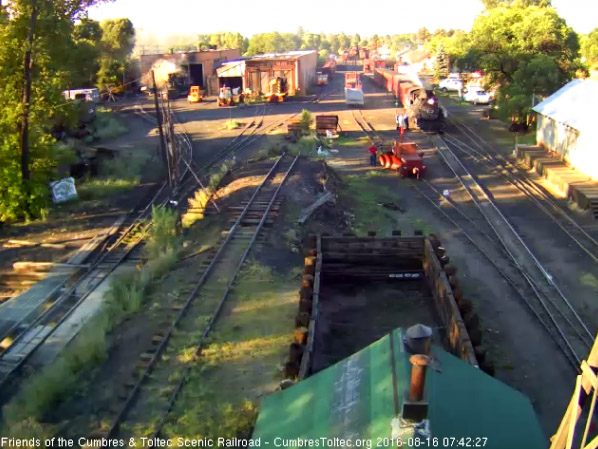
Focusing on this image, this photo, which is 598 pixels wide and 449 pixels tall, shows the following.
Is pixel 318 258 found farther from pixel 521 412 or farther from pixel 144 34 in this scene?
pixel 144 34

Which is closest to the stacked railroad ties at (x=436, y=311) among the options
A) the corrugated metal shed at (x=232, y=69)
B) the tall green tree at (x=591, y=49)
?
the corrugated metal shed at (x=232, y=69)

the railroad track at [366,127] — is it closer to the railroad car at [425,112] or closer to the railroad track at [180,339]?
the railroad car at [425,112]

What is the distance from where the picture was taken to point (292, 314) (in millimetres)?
11281

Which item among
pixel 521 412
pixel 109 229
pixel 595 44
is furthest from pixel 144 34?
pixel 521 412

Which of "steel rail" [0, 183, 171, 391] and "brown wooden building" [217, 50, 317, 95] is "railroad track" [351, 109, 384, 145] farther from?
"steel rail" [0, 183, 171, 391]

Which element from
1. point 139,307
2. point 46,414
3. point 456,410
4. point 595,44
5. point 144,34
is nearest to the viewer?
point 456,410

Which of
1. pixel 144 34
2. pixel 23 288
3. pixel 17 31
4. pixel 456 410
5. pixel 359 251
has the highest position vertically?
pixel 144 34

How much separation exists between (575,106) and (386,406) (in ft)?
72.2

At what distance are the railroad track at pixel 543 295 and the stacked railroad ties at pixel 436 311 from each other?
6.02 feet

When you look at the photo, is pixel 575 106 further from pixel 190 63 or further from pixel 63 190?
pixel 190 63

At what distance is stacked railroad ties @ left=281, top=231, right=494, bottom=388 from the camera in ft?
25.0

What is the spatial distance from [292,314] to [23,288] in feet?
25.7

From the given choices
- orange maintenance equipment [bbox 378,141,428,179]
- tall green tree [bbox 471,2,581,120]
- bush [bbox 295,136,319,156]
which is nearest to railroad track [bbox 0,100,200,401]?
bush [bbox 295,136,319,156]

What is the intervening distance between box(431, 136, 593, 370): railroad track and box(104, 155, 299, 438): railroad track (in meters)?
6.53
